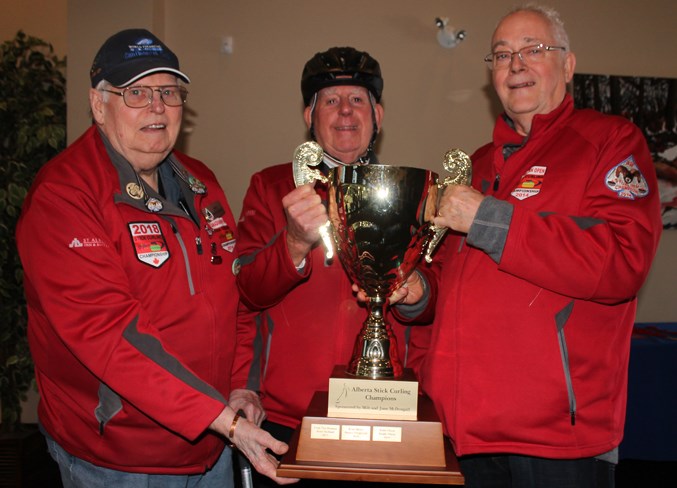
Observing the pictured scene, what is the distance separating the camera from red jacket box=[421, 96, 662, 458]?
1488mm

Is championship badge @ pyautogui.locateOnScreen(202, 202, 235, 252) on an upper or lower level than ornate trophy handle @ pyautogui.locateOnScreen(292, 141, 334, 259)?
lower

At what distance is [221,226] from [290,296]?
0.95 ft

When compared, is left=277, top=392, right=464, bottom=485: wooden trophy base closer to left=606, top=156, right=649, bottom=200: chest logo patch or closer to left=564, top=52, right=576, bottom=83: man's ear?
left=606, top=156, right=649, bottom=200: chest logo patch

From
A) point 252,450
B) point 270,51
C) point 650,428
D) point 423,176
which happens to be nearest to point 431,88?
point 270,51

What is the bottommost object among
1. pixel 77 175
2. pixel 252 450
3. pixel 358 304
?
pixel 252 450

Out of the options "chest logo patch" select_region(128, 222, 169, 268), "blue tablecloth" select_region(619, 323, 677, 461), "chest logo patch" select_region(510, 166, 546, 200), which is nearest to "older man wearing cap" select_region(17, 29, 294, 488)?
"chest logo patch" select_region(128, 222, 169, 268)

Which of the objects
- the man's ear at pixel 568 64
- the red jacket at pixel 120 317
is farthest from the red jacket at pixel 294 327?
the man's ear at pixel 568 64

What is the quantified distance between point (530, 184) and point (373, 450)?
2.51ft

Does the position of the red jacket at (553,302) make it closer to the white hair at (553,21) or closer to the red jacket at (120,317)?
the white hair at (553,21)

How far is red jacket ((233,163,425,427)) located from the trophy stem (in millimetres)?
243

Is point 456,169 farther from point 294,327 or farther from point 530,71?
point 294,327

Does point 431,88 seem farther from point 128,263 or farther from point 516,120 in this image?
point 128,263

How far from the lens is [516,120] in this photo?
183cm

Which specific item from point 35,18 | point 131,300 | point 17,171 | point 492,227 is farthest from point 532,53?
point 35,18
